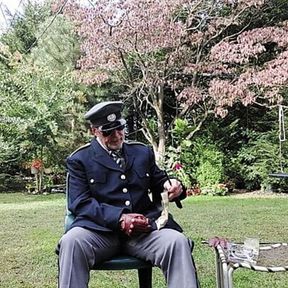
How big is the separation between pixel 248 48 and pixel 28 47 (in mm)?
6223

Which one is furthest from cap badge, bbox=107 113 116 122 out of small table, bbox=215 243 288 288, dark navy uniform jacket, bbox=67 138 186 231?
small table, bbox=215 243 288 288

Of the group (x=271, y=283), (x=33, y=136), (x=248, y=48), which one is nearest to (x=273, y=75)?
(x=248, y=48)

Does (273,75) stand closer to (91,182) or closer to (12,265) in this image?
(12,265)

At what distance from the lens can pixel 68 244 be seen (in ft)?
7.02

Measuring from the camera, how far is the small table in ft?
6.42

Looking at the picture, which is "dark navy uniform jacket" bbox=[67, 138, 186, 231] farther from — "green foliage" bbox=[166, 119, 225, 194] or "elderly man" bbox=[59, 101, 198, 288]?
"green foliage" bbox=[166, 119, 225, 194]

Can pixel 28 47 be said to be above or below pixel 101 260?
above

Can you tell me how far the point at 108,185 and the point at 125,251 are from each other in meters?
0.32

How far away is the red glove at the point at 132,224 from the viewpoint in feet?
7.26

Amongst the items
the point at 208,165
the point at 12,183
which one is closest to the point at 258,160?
the point at 208,165

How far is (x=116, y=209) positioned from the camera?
2.28 m

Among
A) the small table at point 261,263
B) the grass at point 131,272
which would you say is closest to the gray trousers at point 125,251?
the small table at point 261,263

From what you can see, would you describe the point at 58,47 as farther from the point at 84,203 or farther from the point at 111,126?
the point at 84,203

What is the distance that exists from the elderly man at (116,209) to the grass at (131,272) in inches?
33.9
